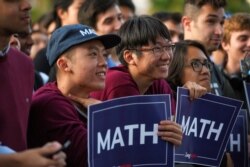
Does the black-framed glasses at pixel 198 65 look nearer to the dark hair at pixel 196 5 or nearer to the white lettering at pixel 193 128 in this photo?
the white lettering at pixel 193 128

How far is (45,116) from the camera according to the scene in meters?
5.10

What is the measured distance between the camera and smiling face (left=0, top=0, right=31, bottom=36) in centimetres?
469

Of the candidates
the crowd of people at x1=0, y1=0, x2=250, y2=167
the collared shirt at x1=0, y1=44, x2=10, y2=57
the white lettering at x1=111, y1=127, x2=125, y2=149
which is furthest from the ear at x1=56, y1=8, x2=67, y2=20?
the collared shirt at x1=0, y1=44, x2=10, y2=57

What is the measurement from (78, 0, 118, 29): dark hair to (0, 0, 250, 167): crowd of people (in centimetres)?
62

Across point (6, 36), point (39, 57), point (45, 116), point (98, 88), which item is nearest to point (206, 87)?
point (98, 88)

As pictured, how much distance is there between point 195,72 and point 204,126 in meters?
0.73

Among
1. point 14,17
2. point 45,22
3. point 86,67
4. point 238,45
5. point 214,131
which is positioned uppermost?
point 14,17

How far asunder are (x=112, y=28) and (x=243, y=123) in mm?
2504

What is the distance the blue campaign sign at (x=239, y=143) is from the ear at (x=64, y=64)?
1.45 m

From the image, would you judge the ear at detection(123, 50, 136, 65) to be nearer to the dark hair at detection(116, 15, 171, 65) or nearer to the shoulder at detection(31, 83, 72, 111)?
the dark hair at detection(116, 15, 171, 65)

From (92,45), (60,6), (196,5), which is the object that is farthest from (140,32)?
(60,6)

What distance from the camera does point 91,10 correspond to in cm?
844

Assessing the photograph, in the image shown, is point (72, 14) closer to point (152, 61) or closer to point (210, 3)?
point (210, 3)

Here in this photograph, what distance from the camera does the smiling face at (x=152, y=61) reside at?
590cm
